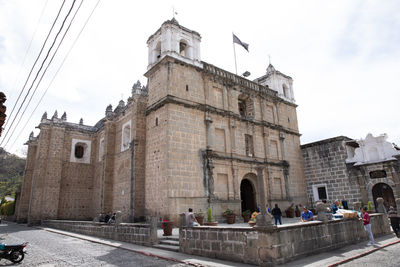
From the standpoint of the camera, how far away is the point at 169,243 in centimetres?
1067

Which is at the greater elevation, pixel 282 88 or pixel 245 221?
pixel 282 88

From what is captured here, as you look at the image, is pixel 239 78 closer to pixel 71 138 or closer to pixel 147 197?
pixel 147 197

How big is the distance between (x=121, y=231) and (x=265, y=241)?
8.12 meters

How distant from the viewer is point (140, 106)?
64.8ft

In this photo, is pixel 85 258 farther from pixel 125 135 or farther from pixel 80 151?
pixel 80 151

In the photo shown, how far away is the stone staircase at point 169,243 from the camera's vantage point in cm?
1007

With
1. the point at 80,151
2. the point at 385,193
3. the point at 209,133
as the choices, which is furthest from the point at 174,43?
Answer: the point at 385,193

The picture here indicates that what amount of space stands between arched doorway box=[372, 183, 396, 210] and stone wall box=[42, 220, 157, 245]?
1813cm

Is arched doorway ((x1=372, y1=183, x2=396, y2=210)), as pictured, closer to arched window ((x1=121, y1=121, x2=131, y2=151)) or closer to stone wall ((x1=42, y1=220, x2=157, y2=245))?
stone wall ((x1=42, y1=220, x2=157, y2=245))

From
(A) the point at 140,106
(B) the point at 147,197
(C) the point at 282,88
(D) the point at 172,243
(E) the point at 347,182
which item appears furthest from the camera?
(C) the point at 282,88

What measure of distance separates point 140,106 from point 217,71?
6.53 metres

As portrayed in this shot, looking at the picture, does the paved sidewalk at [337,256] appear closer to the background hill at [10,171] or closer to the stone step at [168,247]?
the stone step at [168,247]

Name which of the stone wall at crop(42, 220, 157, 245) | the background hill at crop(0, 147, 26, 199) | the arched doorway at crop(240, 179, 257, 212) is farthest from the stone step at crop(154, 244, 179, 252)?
the background hill at crop(0, 147, 26, 199)

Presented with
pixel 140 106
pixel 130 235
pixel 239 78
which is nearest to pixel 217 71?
pixel 239 78
